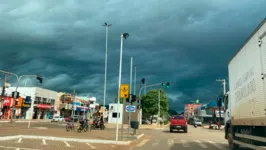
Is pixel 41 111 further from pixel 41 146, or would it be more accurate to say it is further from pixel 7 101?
pixel 41 146

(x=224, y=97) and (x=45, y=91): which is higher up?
(x=45, y=91)

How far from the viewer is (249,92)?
10117mm

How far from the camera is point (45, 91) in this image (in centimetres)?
7750

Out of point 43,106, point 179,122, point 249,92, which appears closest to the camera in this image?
point 249,92

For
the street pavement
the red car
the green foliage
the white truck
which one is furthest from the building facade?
the white truck

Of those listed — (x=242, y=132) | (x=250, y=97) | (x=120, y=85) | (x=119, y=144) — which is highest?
(x=120, y=85)

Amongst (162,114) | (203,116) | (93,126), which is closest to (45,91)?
(162,114)

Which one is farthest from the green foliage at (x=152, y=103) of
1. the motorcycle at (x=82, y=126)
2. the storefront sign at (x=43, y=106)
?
the motorcycle at (x=82, y=126)

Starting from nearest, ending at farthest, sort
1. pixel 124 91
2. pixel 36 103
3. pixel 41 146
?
pixel 41 146, pixel 124 91, pixel 36 103

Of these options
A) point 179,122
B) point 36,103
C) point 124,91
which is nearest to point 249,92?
point 124,91

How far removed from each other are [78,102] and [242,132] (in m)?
94.0

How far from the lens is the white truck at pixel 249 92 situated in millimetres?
8688

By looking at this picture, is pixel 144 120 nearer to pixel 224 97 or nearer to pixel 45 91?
pixel 45 91

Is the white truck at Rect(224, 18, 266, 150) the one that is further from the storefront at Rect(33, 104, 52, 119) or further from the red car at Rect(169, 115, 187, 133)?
the storefront at Rect(33, 104, 52, 119)
